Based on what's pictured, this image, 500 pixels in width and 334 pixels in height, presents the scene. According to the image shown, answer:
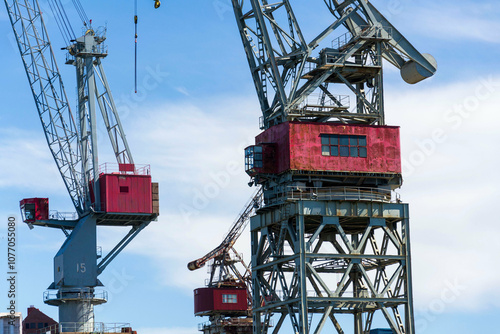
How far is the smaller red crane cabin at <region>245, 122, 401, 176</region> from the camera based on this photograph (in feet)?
370

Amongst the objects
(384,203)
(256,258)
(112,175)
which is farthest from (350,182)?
(112,175)

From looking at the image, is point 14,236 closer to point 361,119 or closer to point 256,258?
point 256,258

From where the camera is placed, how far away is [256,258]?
119 meters

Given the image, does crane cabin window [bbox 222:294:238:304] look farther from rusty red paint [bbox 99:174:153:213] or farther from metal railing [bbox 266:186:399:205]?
metal railing [bbox 266:186:399:205]

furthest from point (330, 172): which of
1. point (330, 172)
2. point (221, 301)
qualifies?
point (221, 301)

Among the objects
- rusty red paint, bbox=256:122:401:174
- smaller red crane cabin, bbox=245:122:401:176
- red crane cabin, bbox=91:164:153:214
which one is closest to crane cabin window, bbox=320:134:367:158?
smaller red crane cabin, bbox=245:122:401:176

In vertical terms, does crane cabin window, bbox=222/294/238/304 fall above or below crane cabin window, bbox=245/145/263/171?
below

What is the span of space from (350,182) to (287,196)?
6.62 m

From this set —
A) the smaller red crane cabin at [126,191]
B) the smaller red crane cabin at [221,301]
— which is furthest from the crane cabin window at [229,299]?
the smaller red crane cabin at [126,191]

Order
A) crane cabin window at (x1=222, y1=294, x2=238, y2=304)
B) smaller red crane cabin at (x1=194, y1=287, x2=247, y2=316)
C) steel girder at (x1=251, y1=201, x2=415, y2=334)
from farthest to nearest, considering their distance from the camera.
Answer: crane cabin window at (x1=222, y1=294, x2=238, y2=304), smaller red crane cabin at (x1=194, y1=287, x2=247, y2=316), steel girder at (x1=251, y1=201, x2=415, y2=334)

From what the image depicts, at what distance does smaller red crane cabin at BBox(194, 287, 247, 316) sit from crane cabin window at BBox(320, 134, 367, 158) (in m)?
66.2

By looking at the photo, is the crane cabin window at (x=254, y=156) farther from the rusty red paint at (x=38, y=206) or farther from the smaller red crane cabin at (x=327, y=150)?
the rusty red paint at (x=38, y=206)

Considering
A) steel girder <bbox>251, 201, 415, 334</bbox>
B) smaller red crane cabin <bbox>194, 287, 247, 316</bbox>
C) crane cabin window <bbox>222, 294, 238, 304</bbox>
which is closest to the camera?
steel girder <bbox>251, 201, 415, 334</bbox>

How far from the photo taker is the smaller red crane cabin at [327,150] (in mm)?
112875
